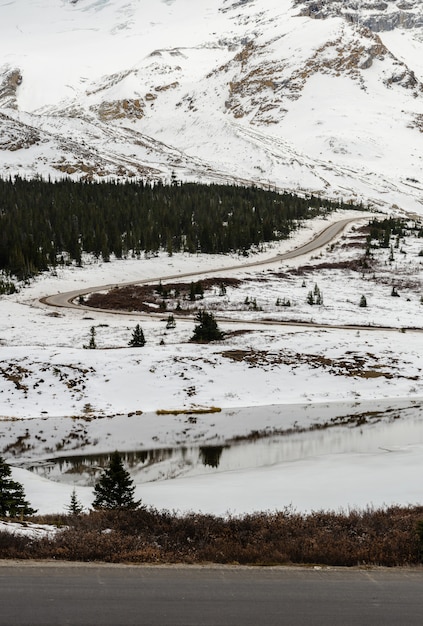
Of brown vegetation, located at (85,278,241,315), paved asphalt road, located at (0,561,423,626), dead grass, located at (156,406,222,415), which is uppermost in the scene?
brown vegetation, located at (85,278,241,315)

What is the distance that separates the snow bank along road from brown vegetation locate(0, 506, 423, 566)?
4153 cm

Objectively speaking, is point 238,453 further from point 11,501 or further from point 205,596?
point 205,596

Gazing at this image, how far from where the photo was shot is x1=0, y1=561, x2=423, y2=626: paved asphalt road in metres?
8.06

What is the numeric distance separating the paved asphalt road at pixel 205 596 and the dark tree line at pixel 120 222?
66.5 metres

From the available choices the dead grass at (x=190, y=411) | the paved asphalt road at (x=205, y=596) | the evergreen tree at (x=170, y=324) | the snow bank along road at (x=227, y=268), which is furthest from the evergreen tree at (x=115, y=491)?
the snow bank along road at (x=227, y=268)

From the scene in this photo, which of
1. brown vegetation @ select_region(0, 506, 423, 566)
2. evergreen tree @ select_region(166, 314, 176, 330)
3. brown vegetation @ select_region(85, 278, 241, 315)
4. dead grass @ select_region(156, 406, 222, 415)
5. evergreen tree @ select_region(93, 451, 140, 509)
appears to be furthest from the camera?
brown vegetation @ select_region(85, 278, 241, 315)

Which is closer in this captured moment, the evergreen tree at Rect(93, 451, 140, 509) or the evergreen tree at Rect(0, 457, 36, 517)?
the evergreen tree at Rect(0, 457, 36, 517)

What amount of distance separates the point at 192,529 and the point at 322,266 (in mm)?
74072

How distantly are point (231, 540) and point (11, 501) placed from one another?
7.17m

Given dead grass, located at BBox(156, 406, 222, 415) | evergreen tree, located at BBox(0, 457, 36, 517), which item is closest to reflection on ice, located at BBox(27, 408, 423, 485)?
evergreen tree, located at BBox(0, 457, 36, 517)

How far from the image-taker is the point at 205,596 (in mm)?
8805

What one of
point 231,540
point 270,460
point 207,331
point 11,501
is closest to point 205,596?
point 231,540

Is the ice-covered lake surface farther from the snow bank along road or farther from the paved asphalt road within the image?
the snow bank along road

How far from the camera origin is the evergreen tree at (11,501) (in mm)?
15242
